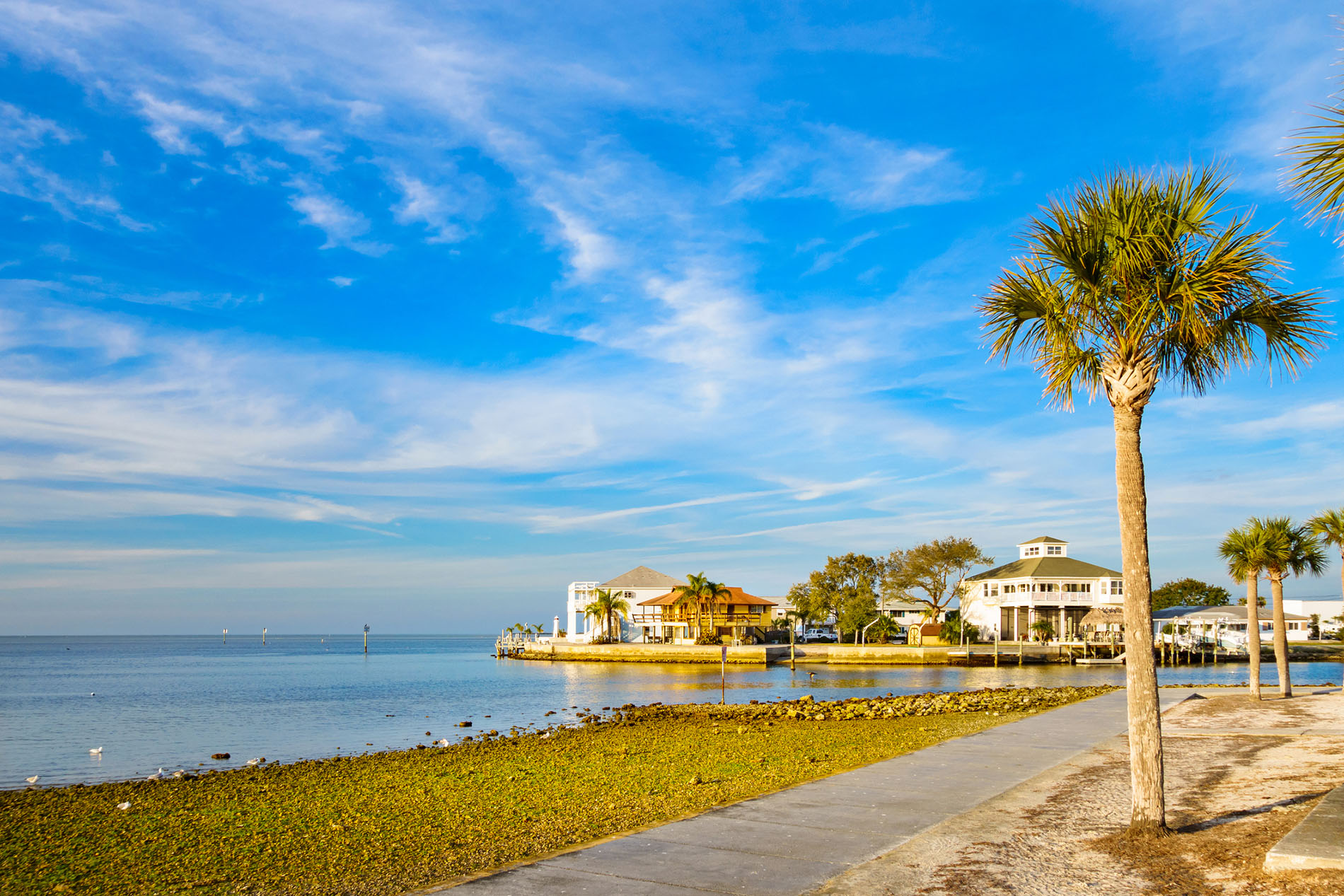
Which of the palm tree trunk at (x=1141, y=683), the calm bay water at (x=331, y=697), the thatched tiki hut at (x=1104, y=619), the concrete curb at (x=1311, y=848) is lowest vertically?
the calm bay water at (x=331, y=697)

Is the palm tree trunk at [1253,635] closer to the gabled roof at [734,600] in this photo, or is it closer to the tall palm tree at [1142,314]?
the tall palm tree at [1142,314]

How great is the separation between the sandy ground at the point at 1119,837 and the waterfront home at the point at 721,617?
85.6m

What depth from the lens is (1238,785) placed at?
11.5m

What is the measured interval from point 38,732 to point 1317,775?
126 ft

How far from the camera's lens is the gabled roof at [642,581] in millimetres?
124000

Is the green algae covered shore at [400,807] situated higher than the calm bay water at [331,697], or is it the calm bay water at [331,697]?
the green algae covered shore at [400,807]

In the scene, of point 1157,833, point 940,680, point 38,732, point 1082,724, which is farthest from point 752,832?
point 940,680

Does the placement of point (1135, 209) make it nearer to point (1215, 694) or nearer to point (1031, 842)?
point (1031, 842)

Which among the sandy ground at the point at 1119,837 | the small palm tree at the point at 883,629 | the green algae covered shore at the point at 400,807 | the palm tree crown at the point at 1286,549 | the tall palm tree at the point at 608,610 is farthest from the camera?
the tall palm tree at the point at 608,610

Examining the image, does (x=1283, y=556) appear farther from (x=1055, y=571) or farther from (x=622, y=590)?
(x=622, y=590)

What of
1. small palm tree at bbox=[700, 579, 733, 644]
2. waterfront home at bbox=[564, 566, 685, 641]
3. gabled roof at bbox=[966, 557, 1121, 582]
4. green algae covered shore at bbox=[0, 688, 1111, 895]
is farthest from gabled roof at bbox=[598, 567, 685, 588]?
green algae covered shore at bbox=[0, 688, 1111, 895]

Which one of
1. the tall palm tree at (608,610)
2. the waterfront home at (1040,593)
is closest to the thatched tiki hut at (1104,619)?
the waterfront home at (1040,593)

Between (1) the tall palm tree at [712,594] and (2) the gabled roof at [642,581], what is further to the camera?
(2) the gabled roof at [642,581]

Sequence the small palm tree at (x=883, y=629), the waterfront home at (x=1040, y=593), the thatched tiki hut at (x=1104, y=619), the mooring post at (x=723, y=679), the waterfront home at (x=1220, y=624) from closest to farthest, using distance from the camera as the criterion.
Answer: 1. the mooring post at (x=723, y=679)
2. the waterfront home at (x=1220, y=624)
3. the thatched tiki hut at (x=1104, y=619)
4. the waterfront home at (x=1040, y=593)
5. the small palm tree at (x=883, y=629)
